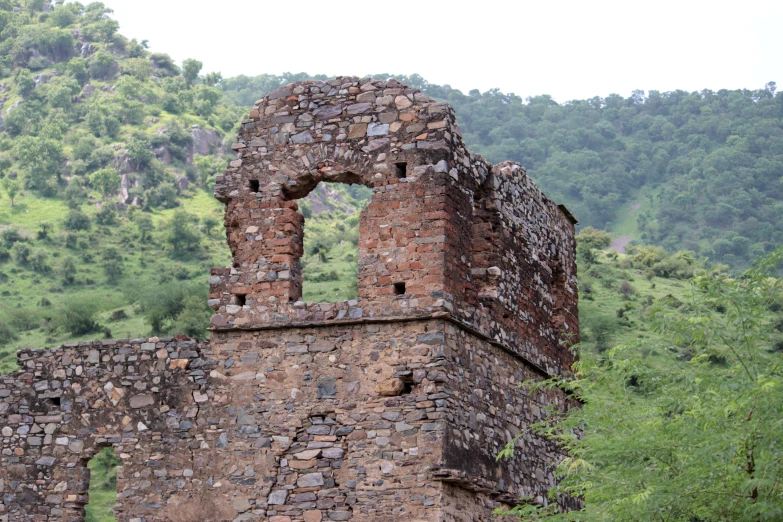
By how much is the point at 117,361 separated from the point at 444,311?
372 centimetres

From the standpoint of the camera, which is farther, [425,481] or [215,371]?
[215,371]

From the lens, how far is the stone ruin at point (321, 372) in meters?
11.6

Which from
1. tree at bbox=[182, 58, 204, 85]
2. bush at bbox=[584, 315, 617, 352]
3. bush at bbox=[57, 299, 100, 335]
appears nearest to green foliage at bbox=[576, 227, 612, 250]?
bush at bbox=[584, 315, 617, 352]

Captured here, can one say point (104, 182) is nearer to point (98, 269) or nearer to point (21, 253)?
point (21, 253)

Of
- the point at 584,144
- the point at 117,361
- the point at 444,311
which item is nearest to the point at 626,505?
the point at 444,311

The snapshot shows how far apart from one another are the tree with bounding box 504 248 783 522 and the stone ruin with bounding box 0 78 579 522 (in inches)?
47.4

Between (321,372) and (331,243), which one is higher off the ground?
(331,243)

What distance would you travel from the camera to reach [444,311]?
1171 cm

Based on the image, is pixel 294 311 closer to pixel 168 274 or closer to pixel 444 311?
pixel 444 311

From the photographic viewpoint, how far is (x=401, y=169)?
1243cm

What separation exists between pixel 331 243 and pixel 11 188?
18.8m

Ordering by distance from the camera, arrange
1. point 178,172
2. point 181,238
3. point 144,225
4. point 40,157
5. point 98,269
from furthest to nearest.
→ point 178,172, point 40,157, point 144,225, point 181,238, point 98,269

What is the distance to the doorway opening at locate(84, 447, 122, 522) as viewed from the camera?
85.5 ft

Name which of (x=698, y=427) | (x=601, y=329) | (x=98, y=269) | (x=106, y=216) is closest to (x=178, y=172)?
(x=106, y=216)
